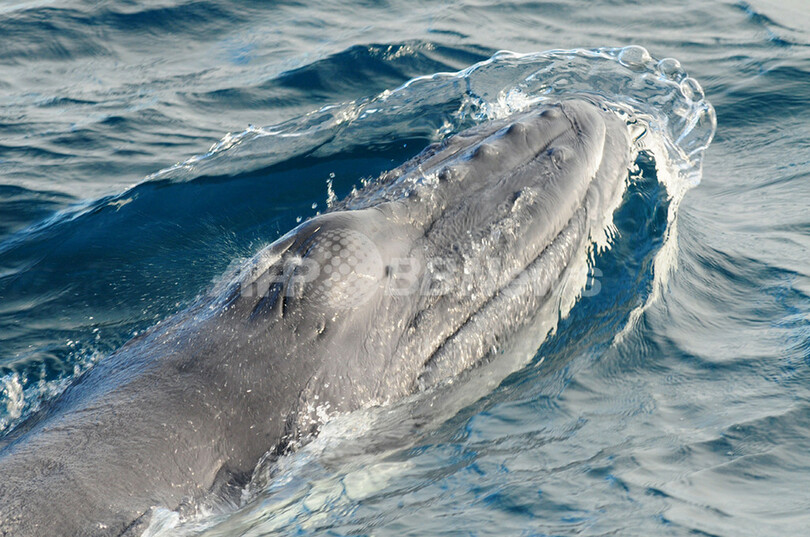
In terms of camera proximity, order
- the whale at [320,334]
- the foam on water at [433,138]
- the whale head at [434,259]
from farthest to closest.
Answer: the whale head at [434,259], the foam on water at [433,138], the whale at [320,334]

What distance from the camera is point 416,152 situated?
444 inches

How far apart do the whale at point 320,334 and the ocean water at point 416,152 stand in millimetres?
282

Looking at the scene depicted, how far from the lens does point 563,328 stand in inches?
288

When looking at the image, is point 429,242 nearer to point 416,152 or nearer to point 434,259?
point 434,259

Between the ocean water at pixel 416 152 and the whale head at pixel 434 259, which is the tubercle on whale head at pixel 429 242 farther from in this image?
the ocean water at pixel 416 152

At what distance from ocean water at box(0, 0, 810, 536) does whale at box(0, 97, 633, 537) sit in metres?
0.28

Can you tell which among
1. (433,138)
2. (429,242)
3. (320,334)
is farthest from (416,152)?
(320,334)

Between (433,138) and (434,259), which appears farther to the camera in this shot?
(433,138)

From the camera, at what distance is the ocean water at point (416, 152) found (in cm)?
578

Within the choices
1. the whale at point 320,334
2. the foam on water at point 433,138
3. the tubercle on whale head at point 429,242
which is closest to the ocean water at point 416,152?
the foam on water at point 433,138

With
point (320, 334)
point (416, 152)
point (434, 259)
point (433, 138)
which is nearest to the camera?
point (320, 334)

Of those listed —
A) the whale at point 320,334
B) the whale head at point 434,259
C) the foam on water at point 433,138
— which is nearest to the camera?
the whale at point 320,334

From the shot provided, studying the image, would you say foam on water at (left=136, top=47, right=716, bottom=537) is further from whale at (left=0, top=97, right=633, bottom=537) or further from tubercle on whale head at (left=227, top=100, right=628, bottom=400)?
tubercle on whale head at (left=227, top=100, right=628, bottom=400)

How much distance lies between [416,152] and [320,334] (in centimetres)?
571
